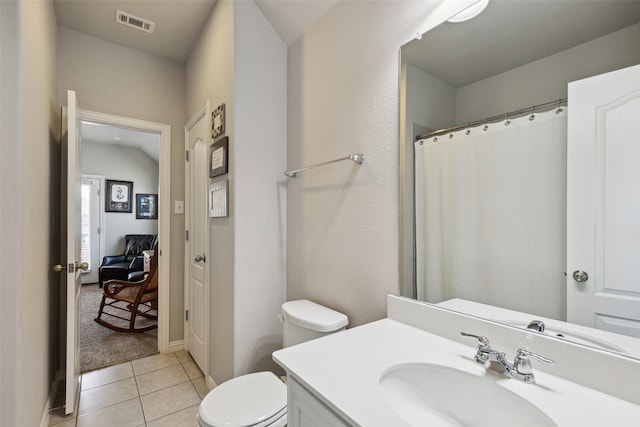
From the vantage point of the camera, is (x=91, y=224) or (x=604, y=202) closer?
(x=604, y=202)

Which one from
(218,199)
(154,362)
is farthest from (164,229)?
(154,362)

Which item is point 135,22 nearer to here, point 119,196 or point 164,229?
point 164,229

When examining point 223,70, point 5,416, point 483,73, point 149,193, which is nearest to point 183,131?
point 223,70

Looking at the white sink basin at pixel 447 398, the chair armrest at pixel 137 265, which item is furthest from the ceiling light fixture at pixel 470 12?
the chair armrest at pixel 137 265

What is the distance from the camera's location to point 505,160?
2.92 feet

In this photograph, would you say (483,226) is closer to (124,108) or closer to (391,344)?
(391,344)

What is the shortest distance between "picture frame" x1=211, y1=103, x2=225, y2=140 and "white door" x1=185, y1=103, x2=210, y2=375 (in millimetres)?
111

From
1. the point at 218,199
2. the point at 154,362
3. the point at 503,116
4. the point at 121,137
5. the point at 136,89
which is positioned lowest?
the point at 154,362

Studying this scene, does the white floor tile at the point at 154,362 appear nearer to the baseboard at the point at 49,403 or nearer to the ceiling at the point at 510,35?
the baseboard at the point at 49,403

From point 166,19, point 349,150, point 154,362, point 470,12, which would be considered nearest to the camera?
point 470,12

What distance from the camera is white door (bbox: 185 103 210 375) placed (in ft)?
7.24

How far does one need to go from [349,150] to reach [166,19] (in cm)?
188

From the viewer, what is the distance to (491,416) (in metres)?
0.72

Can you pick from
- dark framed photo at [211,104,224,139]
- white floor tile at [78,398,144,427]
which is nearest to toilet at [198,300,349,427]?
white floor tile at [78,398,144,427]
